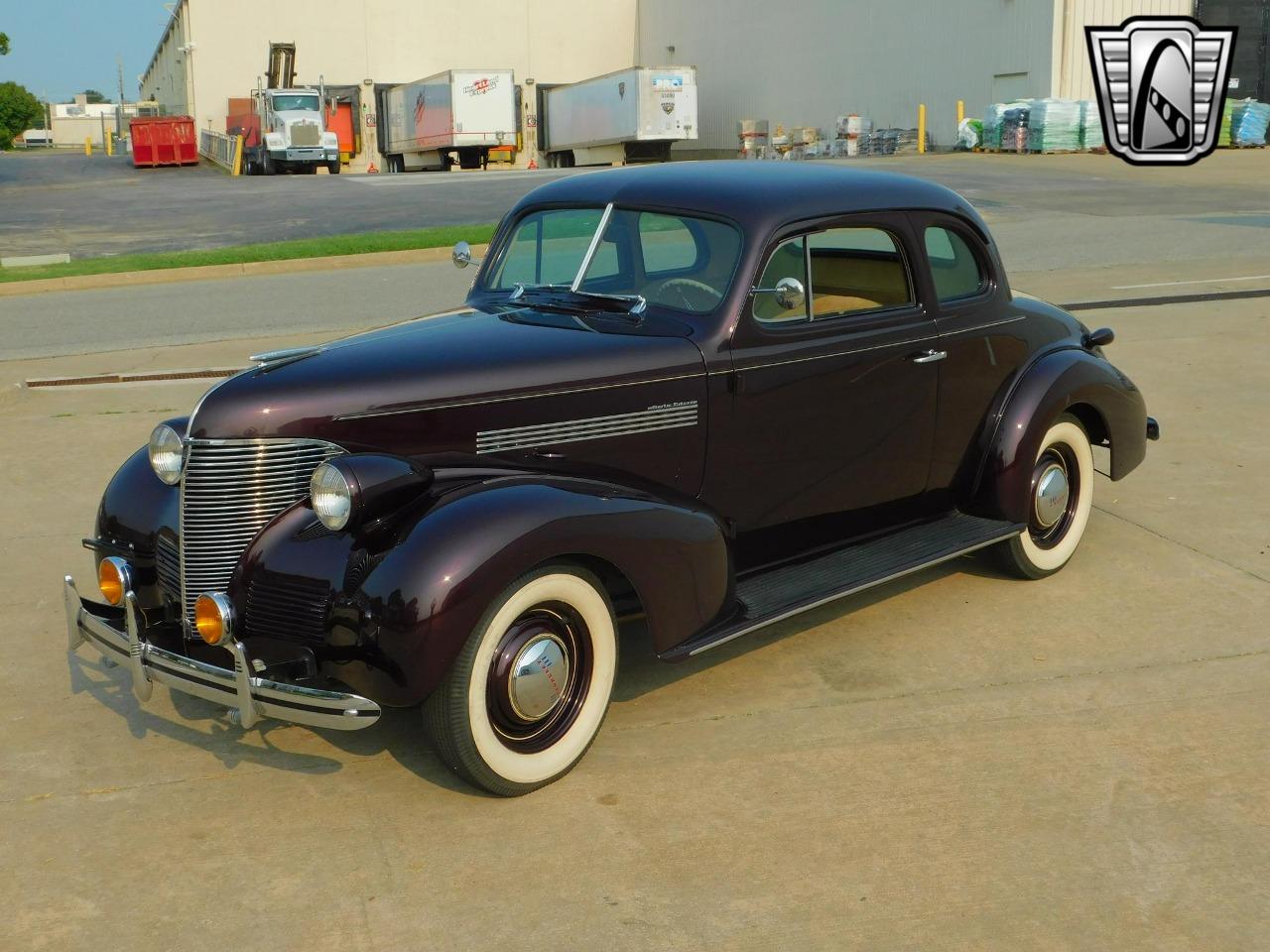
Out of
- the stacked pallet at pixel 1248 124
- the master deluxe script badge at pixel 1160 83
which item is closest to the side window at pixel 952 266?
the master deluxe script badge at pixel 1160 83

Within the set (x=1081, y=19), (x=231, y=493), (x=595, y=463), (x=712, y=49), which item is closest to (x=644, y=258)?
(x=595, y=463)

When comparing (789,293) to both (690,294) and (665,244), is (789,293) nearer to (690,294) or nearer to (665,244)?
(690,294)

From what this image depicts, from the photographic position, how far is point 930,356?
17.2 feet

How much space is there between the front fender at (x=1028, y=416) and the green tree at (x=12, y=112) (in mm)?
122149

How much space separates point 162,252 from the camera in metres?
20.2

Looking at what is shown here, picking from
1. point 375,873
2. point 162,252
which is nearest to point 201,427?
point 375,873

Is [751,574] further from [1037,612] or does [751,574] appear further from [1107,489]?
[1107,489]

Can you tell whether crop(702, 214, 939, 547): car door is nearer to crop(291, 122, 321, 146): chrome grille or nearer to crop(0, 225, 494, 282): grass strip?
crop(0, 225, 494, 282): grass strip

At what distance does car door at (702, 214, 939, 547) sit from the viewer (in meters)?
4.70

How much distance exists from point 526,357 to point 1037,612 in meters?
2.42

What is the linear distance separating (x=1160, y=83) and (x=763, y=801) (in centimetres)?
3596

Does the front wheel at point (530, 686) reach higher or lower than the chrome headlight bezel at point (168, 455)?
lower

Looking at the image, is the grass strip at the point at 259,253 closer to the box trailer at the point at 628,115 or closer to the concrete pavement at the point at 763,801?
the concrete pavement at the point at 763,801

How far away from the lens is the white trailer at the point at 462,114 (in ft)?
165
